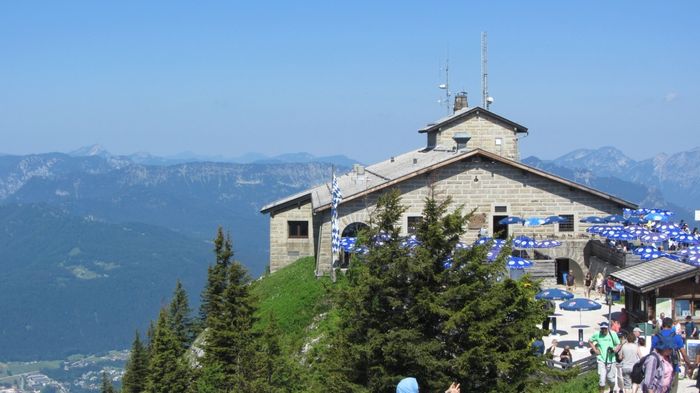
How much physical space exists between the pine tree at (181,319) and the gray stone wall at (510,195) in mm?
13033

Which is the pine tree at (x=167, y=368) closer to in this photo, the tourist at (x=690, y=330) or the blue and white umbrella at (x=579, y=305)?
the blue and white umbrella at (x=579, y=305)

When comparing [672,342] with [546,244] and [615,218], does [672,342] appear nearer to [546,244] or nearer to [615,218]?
[546,244]

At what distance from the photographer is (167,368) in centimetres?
4019

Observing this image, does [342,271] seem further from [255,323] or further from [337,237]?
[255,323]

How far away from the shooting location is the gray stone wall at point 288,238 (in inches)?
→ 2029

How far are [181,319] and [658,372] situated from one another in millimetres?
42791

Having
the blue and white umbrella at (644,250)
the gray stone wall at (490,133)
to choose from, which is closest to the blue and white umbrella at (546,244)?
the blue and white umbrella at (644,250)

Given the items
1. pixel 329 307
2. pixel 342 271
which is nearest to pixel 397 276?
pixel 329 307

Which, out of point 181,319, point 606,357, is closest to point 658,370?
point 606,357

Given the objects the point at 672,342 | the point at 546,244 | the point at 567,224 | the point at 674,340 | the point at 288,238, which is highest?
the point at 567,224

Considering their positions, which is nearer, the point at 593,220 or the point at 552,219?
the point at 593,220

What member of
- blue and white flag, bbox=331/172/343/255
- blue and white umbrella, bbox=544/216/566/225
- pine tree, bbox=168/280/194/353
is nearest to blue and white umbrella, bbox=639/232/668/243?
blue and white umbrella, bbox=544/216/566/225

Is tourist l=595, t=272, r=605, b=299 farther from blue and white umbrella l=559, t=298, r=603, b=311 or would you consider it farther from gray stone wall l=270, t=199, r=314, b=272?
gray stone wall l=270, t=199, r=314, b=272

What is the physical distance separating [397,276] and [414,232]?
1.32 m
